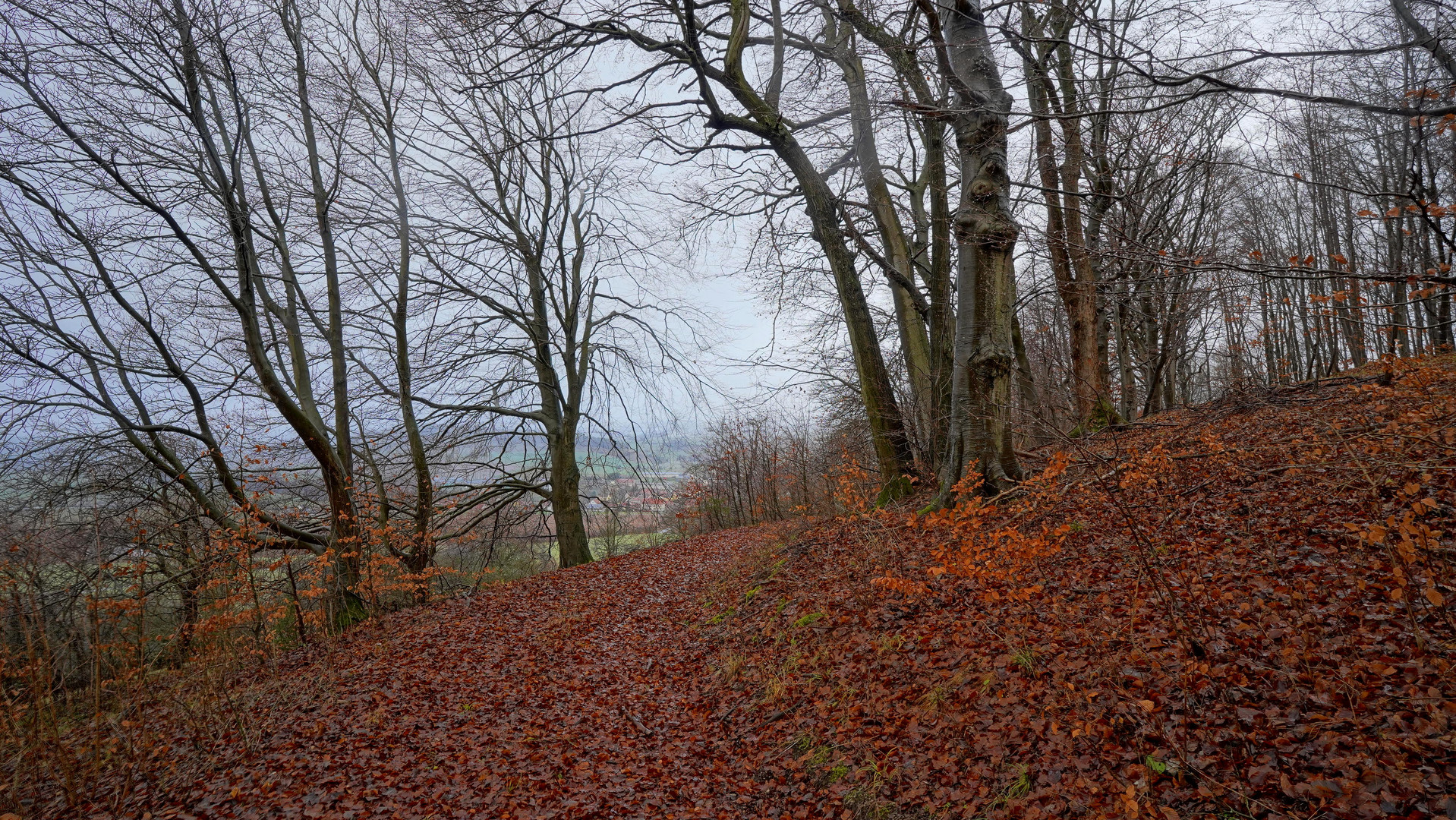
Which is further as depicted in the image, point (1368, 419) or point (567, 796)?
point (1368, 419)

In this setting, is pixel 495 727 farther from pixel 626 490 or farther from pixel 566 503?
pixel 626 490

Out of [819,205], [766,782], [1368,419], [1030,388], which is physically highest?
[819,205]

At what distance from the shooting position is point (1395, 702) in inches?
101

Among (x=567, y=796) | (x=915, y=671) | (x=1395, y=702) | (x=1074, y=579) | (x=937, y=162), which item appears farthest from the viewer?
(x=937, y=162)

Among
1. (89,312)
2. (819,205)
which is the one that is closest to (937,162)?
(819,205)

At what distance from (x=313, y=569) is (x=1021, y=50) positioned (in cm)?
1028

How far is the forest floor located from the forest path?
0.09ft

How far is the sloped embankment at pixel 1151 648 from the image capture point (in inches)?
101

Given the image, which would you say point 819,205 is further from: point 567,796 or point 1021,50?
point 567,796

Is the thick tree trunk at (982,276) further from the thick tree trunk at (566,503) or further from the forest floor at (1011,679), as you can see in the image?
the thick tree trunk at (566,503)

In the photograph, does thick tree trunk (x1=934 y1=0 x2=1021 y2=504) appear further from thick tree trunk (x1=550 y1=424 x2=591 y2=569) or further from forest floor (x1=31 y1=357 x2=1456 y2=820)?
thick tree trunk (x1=550 y1=424 x2=591 y2=569)

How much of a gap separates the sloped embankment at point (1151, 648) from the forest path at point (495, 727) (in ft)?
1.79

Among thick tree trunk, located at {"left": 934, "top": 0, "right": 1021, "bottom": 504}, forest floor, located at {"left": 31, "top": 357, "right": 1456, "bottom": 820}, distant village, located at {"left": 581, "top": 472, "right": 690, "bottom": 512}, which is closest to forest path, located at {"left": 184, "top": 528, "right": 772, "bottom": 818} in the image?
forest floor, located at {"left": 31, "top": 357, "right": 1456, "bottom": 820}

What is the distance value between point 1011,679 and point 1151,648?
754mm
